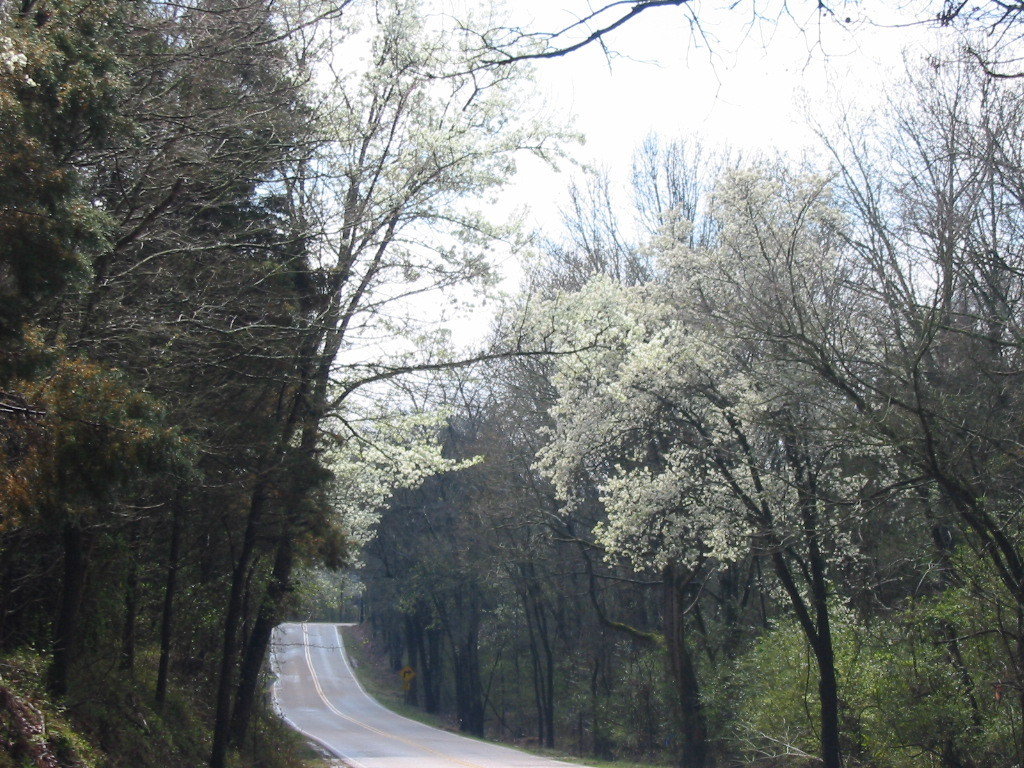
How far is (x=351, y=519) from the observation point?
22109 mm

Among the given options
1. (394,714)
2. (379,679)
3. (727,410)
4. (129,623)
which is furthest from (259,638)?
(379,679)

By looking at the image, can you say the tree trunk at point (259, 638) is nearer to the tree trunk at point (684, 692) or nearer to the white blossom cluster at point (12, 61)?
the white blossom cluster at point (12, 61)

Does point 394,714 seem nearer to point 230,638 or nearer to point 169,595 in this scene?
point 230,638

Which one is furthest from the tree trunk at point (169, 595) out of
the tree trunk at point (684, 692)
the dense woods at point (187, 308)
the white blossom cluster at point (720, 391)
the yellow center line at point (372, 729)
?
the tree trunk at point (684, 692)

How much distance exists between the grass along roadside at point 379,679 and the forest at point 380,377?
1927 centimetres

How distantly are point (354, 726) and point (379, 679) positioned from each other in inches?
1030

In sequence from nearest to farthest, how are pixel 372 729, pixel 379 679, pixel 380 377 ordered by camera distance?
pixel 380 377 < pixel 372 729 < pixel 379 679

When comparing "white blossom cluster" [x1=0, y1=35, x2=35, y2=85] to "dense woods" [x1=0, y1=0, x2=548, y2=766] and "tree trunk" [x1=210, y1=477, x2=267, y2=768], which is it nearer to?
"dense woods" [x1=0, y1=0, x2=548, y2=766]

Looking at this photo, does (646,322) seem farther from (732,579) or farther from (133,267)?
(732,579)

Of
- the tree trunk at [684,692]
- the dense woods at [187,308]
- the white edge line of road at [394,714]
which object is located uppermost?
the dense woods at [187,308]

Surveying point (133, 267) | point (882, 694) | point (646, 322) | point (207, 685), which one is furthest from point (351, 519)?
point (133, 267)

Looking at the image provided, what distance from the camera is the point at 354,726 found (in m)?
38.3

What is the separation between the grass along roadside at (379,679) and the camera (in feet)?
148

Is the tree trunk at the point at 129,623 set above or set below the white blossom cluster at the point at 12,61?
below
